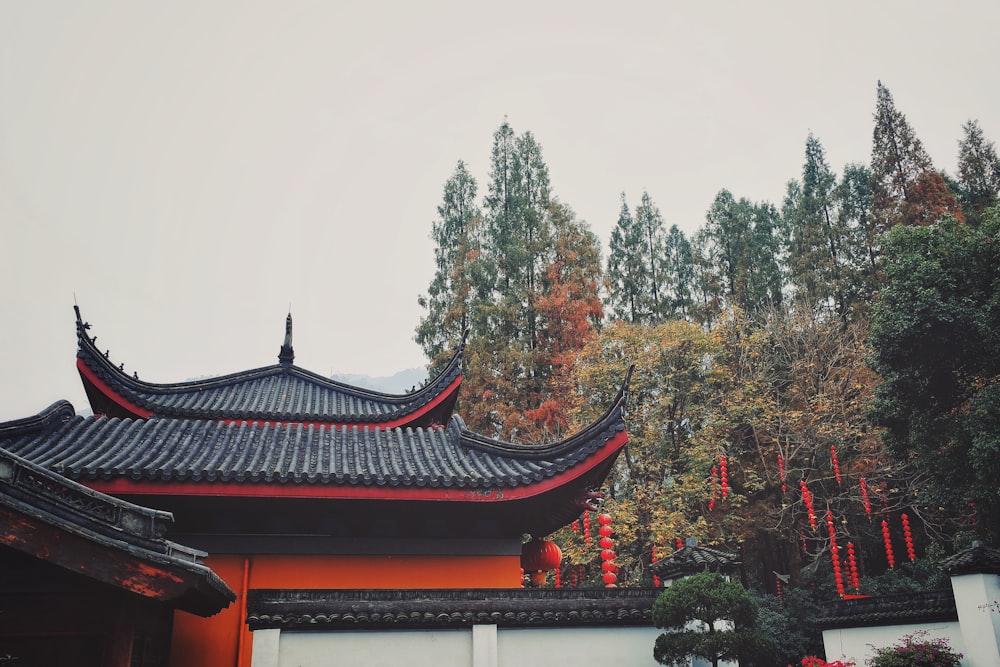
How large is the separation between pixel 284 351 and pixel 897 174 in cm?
2542

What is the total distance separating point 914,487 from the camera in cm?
2141

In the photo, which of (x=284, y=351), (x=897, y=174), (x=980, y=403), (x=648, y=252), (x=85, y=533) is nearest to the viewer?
(x=85, y=533)

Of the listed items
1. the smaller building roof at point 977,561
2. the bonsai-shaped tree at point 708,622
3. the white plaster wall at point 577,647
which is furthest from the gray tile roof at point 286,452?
the smaller building roof at point 977,561

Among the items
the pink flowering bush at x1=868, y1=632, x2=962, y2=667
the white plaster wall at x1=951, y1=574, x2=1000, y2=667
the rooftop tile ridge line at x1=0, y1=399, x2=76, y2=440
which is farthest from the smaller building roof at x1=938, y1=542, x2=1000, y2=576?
the rooftop tile ridge line at x1=0, y1=399, x2=76, y2=440

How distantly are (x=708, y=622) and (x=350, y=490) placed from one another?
434 centimetres

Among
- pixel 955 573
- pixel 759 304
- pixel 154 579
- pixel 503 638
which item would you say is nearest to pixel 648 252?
pixel 759 304

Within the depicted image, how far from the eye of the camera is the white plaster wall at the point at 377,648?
25.9 ft

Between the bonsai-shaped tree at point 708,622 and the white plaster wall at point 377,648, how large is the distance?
2.09m

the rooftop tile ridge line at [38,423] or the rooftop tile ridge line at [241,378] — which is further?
the rooftop tile ridge line at [241,378]

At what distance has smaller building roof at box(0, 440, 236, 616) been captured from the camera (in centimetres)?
546

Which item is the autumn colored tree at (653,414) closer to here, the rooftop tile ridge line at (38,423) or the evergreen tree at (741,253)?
the evergreen tree at (741,253)

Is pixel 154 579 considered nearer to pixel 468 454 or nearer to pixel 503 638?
pixel 503 638

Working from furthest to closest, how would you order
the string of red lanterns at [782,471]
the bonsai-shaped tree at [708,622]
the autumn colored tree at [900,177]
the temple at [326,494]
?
1. the autumn colored tree at [900,177]
2. the string of red lanterns at [782,471]
3. the temple at [326,494]
4. the bonsai-shaped tree at [708,622]

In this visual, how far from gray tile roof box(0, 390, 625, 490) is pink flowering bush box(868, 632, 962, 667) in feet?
18.3
